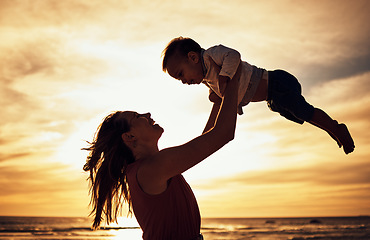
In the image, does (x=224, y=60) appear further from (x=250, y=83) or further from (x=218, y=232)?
(x=218, y=232)

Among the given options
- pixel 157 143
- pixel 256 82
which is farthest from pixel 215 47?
pixel 157 143

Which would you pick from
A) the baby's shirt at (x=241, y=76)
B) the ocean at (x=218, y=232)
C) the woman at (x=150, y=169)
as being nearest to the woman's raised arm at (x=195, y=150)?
the woman at (x=150, y=169)

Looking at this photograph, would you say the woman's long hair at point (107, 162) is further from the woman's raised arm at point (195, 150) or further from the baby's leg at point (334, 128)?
the baby's leg at point (334, 128)

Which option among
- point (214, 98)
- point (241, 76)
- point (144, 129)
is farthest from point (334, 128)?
point (144, 129)

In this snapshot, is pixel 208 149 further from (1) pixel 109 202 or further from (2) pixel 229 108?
(1) pixel 109 202

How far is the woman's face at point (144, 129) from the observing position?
9.01 feet

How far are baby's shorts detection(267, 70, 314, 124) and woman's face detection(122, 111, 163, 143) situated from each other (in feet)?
4.85

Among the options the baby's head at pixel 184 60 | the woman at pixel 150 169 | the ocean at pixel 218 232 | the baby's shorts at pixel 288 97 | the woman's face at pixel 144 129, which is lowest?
the ocean at pixel 218 232

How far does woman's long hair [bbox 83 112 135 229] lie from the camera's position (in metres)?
2.84

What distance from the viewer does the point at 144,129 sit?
108 inches

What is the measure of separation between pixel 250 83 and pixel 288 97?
0.38 meters

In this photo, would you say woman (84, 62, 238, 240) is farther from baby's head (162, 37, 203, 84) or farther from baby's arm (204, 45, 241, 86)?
baby's head (162, 37, 203, 84)

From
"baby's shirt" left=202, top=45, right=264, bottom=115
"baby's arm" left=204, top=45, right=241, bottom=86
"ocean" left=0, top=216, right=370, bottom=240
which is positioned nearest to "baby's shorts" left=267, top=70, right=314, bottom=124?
"baby's shirt" left=202, top=45, right=264, bottom=115

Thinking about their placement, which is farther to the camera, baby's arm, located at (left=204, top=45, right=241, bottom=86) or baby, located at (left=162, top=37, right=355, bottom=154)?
baby, located at (left=162, top=37, right=355, bottom=154)
